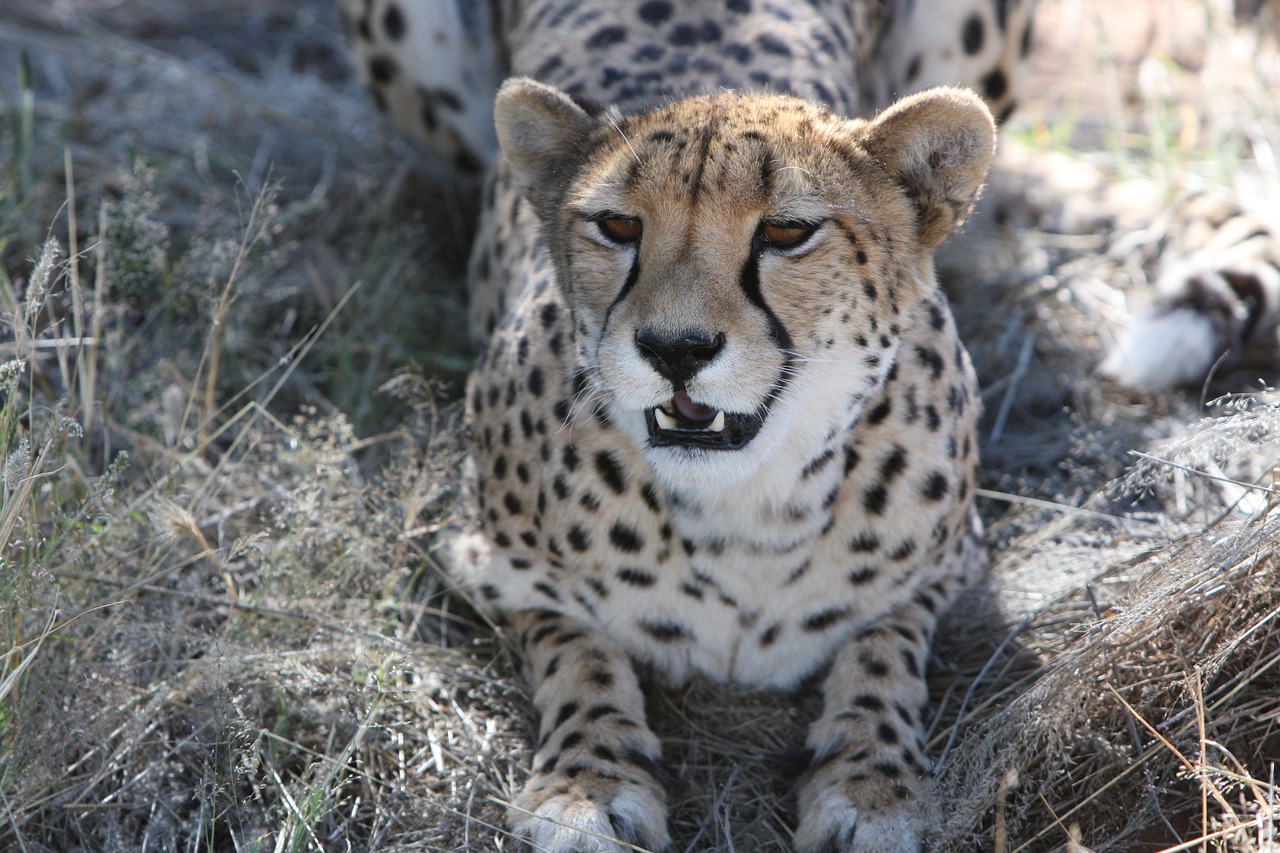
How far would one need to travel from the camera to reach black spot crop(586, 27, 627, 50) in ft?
11.0

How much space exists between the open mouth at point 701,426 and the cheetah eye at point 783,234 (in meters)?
0.27

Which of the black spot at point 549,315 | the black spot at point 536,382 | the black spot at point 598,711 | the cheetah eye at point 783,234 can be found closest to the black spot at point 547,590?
the black spot at point 598,711

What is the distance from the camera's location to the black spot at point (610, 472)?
2.46 m

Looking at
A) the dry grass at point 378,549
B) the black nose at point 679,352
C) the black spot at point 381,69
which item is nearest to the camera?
the black nose at point 679,352

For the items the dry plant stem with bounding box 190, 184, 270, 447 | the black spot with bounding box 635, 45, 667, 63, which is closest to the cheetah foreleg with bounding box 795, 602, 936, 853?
the dry plant stem with bounding box 190, 184, 270, 447

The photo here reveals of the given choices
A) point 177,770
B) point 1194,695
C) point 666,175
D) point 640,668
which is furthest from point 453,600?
point 1194,695

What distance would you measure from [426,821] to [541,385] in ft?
2.67

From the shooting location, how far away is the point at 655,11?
341 cm

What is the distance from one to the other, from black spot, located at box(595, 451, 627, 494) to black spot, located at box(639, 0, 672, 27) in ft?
4.51

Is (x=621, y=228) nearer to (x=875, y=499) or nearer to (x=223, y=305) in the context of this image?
(x=875, y=499)

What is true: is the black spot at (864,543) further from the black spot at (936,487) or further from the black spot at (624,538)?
the black spot at (624,538)

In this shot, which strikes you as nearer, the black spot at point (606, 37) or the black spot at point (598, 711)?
the black spot at point (598, 711)

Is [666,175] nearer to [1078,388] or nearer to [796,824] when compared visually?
[796,824]

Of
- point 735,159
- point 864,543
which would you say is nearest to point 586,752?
point 864,543
